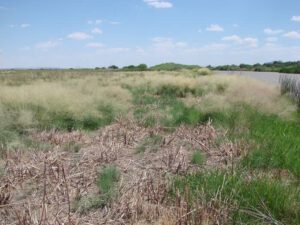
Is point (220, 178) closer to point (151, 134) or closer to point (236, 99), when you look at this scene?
point (151, 134)

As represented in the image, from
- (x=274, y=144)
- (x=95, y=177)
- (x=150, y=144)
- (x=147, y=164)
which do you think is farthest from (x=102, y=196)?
(x=274, y=144)

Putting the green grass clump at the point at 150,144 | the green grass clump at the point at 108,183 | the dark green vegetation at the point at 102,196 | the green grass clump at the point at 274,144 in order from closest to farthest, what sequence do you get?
1. the dark green vegetation at the point at 102,196
2. the green grass clump at the point at 108,183
3. the green grass clump at the point at 274,144
4. the green grass clump at the point at 150,144

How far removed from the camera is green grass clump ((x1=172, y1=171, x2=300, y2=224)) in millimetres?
4617

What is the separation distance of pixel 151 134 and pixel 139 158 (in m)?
2.07

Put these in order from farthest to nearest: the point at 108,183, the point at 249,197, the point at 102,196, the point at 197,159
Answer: the point at 197,159 < the point at 108,183 < the point at 102,196 < the point at 249,197

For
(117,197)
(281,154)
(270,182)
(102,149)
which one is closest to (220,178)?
(270,182)

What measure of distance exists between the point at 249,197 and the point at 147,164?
2.64 m

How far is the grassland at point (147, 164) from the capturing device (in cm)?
483

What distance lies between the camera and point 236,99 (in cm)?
1556

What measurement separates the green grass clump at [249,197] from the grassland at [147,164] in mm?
13

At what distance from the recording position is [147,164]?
7512 mm

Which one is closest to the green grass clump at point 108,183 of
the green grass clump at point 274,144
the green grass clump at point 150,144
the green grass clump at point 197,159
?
the green grass clump at point 197,159

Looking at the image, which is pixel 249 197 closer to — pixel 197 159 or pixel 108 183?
pixel 108 183

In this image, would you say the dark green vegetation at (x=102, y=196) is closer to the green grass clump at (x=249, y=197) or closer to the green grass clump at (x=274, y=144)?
the green grass clump at (x=249, y=197)
